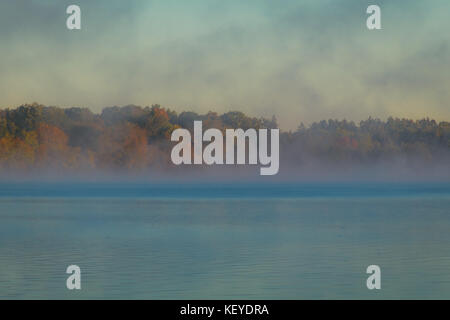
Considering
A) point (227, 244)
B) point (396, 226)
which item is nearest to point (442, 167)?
point (396, 226)

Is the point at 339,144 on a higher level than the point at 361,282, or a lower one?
higher

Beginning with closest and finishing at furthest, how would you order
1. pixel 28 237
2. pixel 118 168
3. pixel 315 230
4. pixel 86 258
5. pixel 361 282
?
pixel 361 282, pixel 86 258, pixel 28 237, pixel 315 230, pixel 118 168

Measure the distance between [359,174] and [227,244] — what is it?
114m

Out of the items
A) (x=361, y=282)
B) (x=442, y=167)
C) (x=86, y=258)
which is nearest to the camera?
(x=361, y=282)

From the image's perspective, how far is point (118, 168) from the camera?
399 ft

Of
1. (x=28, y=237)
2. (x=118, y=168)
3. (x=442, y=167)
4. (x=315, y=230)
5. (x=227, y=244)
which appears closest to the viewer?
(x=227, y=244)

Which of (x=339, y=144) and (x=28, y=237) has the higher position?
(x=339, y=144)

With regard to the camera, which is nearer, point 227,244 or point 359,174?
point 227,244

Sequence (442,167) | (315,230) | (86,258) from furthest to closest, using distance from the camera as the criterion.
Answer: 1. (442,167)
2. (315,230)
3. (86,258)

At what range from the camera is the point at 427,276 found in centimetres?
2048

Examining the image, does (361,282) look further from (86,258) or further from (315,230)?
(315,230)

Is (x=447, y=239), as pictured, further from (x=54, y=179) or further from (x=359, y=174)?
(x=359, y=174)
